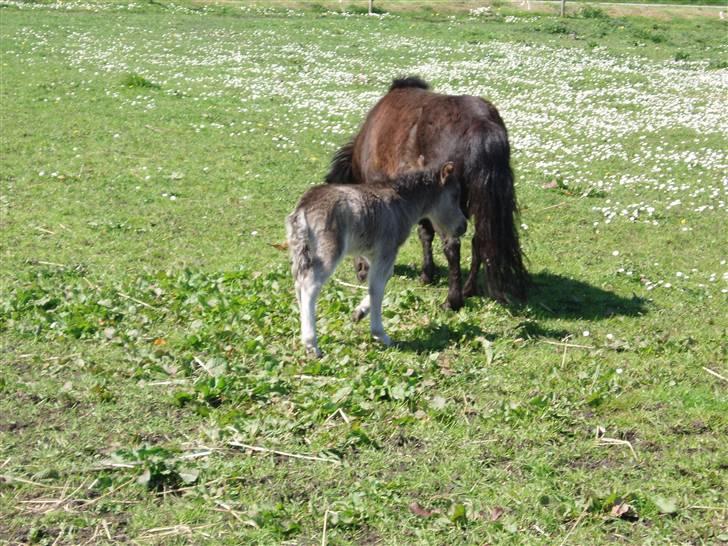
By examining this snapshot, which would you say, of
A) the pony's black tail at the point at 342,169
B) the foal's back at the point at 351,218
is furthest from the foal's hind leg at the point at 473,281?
the pony's black tail at the point at 342,169

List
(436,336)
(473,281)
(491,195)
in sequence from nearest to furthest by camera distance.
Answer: (436,336)
(491,195)
(473,281)

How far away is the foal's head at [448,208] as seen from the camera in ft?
28.9

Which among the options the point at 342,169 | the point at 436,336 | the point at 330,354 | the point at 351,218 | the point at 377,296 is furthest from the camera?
the point at 342,169

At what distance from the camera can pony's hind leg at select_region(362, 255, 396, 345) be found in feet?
26.8

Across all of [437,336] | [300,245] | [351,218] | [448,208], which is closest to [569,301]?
[448,208]

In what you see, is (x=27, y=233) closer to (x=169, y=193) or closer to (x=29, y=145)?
(x=169, y=193)

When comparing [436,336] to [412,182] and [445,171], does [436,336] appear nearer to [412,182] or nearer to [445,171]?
[412,182]

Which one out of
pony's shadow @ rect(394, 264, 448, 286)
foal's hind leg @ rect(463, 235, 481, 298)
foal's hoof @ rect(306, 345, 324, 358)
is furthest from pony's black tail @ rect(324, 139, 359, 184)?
foal's hoof @ rect(306, 345, 324, 358)

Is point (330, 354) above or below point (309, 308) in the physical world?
below

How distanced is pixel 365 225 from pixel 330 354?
1.19 metres

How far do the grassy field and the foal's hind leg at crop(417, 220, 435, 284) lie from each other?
16 centimetres

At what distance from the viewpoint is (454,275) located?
30.5 feet

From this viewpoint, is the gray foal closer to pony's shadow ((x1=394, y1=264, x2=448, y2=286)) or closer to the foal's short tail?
the foal's short tail

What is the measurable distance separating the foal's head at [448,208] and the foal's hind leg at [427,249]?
0.93 m
